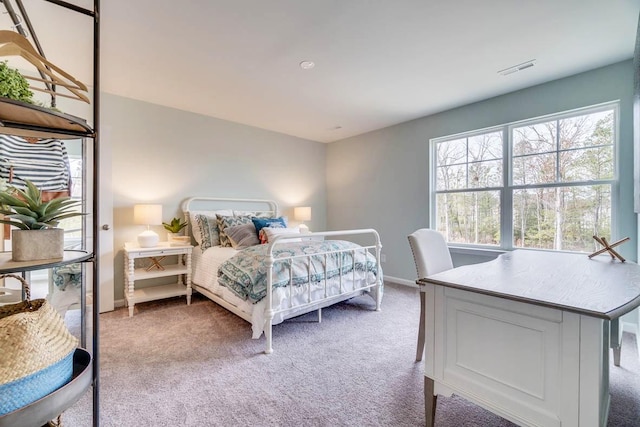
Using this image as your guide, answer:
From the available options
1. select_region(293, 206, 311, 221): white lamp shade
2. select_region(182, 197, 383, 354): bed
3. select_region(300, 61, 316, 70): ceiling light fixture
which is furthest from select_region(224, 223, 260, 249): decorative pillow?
select_region(300, 61, 316, 70): ceiling light fixture

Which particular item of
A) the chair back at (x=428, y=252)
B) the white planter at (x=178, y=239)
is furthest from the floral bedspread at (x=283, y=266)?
the chair back at (x=428, y=252)

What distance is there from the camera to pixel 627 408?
5.33 ft

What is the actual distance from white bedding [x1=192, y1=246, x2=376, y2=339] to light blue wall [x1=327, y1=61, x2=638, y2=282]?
4.46ft

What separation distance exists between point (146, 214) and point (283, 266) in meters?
1.80

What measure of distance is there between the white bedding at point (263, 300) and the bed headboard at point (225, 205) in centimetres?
60

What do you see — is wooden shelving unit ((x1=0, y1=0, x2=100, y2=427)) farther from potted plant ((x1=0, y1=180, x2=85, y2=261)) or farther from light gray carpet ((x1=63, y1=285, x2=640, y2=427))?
light gray carpet ((x1=63, y1=285, x2=640, y2=427))

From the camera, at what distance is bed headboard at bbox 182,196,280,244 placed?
3803 mm

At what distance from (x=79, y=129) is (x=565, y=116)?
3.95 metres

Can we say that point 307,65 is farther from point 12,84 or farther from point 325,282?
point 12,84

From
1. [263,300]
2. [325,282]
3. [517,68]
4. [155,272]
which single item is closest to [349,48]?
[517,68]

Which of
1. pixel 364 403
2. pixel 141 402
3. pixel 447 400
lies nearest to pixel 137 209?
pixel 141 402

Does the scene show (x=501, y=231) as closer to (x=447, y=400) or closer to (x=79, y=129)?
(x=447, y=400)

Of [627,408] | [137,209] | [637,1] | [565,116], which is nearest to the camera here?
[627,408]

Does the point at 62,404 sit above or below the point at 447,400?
above
